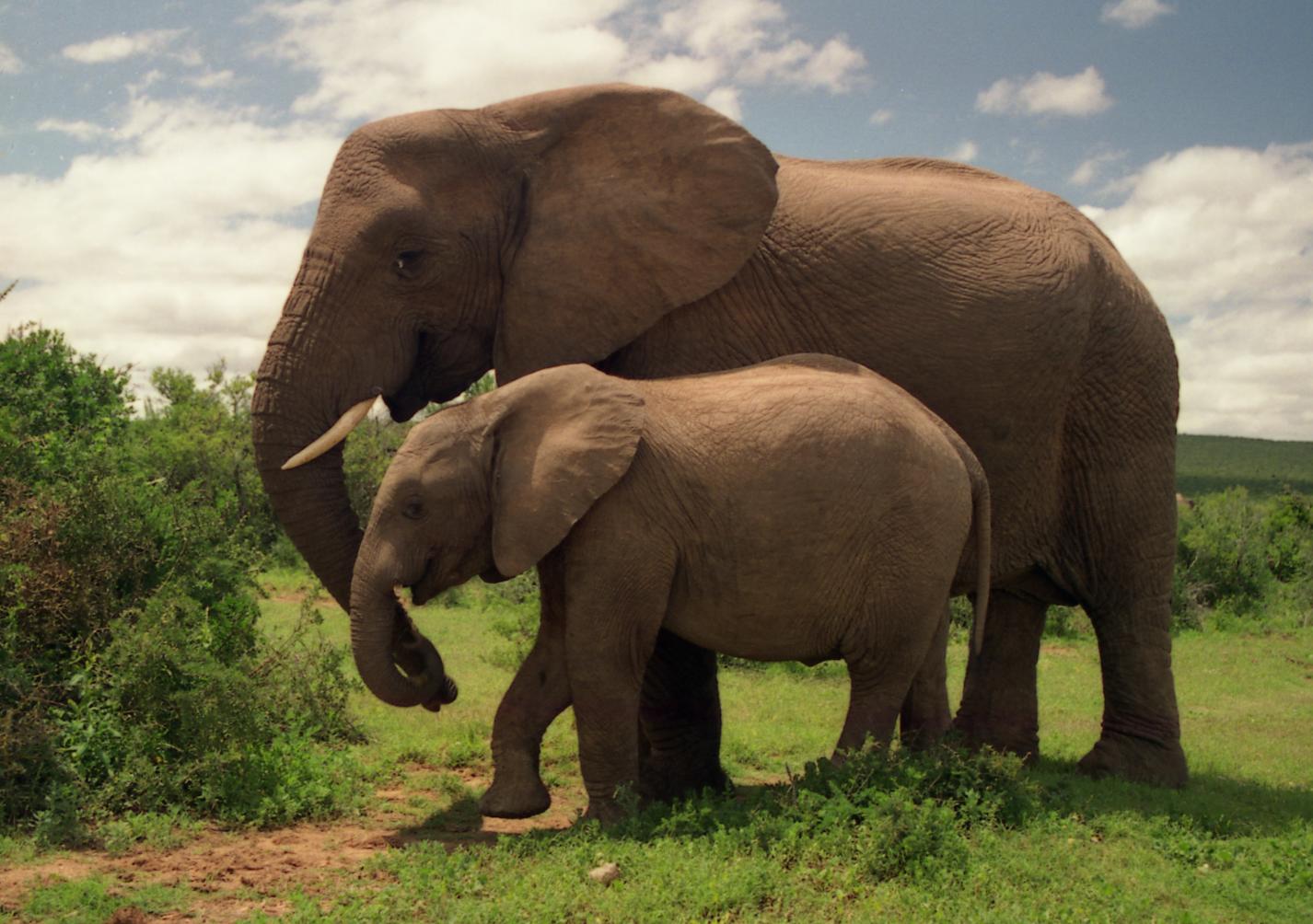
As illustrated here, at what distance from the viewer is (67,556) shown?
7.17 meters

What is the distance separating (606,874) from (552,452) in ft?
5.77

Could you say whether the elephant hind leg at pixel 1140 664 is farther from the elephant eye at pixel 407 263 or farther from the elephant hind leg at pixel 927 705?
the elephant eye at pixel 407 263

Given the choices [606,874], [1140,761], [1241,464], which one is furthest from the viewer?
[1241,464]

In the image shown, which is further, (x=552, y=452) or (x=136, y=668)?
(x=136, y=668)

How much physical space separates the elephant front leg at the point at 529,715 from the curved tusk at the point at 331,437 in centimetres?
113

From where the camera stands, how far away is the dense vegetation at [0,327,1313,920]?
16.7ft

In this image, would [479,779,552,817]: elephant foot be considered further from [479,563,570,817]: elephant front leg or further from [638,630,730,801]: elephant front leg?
[638,630,730,801]: elephant front leg

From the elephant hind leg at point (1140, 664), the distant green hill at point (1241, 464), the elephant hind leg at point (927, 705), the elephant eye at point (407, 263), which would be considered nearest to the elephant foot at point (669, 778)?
the elephant hind leg at point (927, 705)

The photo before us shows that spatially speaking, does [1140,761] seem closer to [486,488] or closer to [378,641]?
[486,488]

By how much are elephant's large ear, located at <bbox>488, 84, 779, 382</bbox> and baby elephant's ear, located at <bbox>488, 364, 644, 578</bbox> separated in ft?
2.00

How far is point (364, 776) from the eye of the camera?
741 cm

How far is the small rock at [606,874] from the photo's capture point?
198 inches

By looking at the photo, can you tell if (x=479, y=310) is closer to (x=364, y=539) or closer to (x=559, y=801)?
(x=364, y=539)

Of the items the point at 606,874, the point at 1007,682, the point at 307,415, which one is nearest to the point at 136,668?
the point at 307,415
